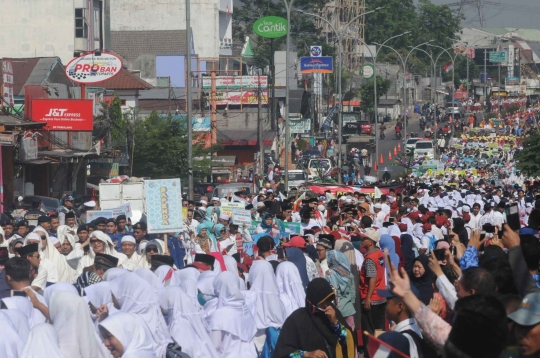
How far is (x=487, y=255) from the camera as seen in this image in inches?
345

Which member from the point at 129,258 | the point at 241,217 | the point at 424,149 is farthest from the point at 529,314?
the point at 424,149

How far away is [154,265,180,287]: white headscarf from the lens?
10344 mm

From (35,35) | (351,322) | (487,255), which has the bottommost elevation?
(351,322)

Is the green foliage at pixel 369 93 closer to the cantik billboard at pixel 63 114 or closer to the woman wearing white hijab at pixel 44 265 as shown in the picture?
the cantik billboard at pixel 63 114

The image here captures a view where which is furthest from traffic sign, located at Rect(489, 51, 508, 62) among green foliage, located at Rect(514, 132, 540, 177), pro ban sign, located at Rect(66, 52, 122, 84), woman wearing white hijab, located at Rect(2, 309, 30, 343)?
woman wearing white hijab, located at Rect(2, 309, 30, 343)

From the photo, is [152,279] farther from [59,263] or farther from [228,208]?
[228,208]

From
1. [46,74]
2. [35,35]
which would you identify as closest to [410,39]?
[35,35]

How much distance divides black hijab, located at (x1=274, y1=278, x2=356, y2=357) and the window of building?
119ft

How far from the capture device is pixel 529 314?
4.93 m

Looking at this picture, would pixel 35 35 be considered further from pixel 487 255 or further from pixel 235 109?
pixel 487 255

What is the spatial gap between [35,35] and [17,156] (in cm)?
1771

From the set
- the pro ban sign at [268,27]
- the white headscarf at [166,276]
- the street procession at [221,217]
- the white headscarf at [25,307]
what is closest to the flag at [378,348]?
the street procession at [221,217]

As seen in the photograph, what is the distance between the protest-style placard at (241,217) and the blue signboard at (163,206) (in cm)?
161

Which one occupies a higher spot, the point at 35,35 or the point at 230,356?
the point at 35,35
